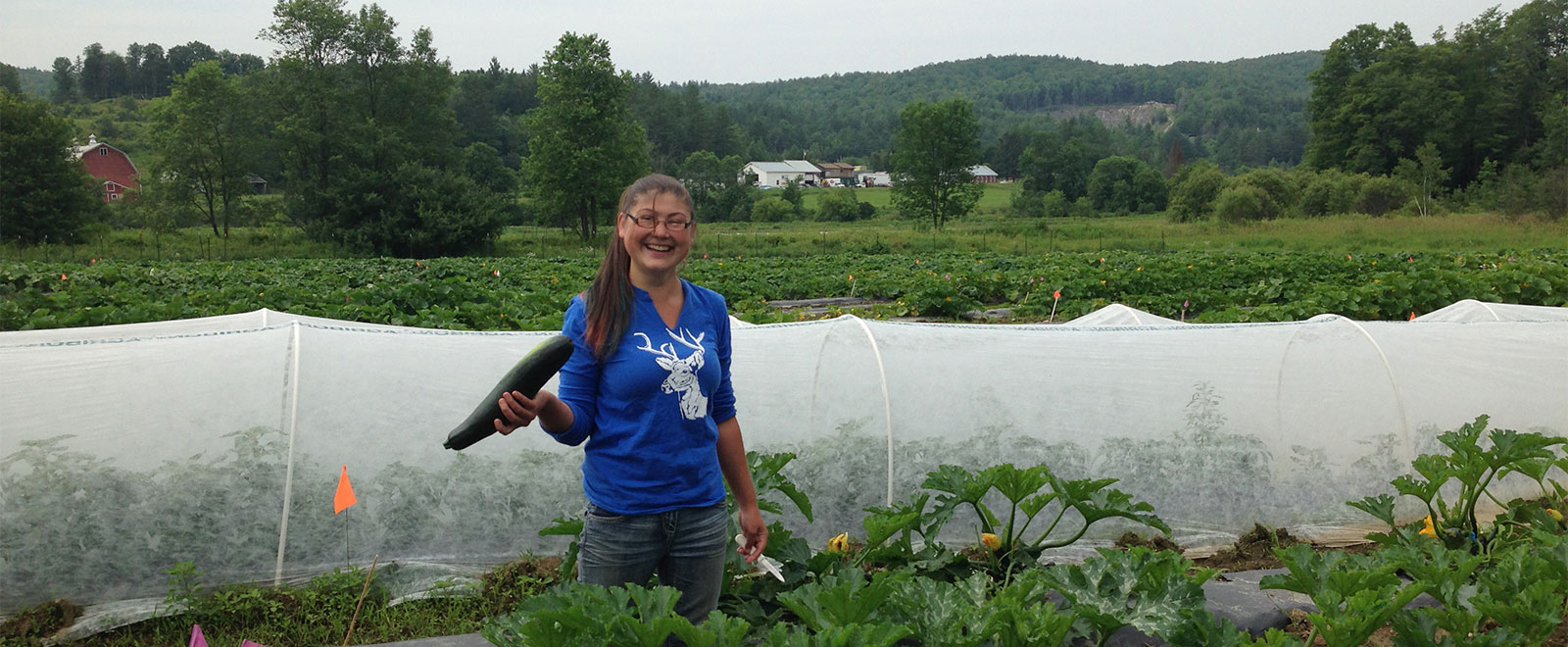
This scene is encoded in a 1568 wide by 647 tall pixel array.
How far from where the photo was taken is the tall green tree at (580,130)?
43.0 meters

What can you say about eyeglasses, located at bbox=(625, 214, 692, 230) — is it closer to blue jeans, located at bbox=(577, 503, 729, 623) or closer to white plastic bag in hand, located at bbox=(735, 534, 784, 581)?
blue jeans, located at bbox=(577, 503, 729, 623)

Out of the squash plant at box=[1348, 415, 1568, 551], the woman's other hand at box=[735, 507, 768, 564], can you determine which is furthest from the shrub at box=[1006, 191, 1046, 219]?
the woman's other hand at box=[735, 507, 768, 564]

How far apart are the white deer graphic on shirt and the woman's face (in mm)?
163

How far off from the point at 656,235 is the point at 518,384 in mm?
570

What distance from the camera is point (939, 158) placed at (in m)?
55.5

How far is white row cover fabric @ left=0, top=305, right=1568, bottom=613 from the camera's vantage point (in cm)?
395

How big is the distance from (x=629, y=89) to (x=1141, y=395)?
136ft

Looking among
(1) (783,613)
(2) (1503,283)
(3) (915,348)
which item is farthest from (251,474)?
(2) (1503,283)

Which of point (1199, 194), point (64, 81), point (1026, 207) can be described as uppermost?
point (64, 81)

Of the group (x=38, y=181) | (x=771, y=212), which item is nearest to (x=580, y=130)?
(x=38, y=181)

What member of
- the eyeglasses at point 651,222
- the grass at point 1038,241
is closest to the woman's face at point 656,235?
the eyeglasses at point 651,222

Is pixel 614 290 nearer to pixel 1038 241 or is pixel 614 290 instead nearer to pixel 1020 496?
pixel 1020 496

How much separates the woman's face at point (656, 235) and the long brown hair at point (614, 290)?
0.05 ft

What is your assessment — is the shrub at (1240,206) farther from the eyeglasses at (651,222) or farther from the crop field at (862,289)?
the eyeglasses at (651,222)
